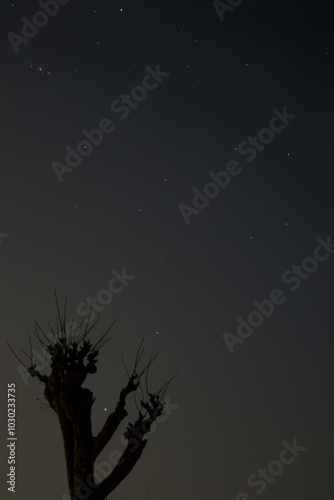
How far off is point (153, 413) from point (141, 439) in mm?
488

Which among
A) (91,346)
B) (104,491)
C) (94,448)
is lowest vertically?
(104,491)

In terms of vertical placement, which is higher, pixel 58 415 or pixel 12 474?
pixel 58 415

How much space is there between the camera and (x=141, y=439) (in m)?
→ 9.39

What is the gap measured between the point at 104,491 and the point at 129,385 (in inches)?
68.8

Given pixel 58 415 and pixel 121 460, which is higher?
pixel 58 415

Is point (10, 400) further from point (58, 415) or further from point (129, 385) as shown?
point (129, 385)

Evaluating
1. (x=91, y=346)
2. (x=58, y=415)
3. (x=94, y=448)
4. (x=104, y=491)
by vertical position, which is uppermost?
(x=91, y=346)

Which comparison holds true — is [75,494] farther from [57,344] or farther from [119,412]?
[57,344]

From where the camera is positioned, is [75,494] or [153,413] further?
[153,413]

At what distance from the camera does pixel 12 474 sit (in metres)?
8.79

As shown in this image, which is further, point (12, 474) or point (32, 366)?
point (32, 366)

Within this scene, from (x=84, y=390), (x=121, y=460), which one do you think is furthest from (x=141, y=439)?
(x=84, y=390)

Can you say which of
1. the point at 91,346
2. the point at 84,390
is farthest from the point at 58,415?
the point at 91,346

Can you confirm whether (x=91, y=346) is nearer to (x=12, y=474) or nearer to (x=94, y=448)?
(x=94, y=448)
